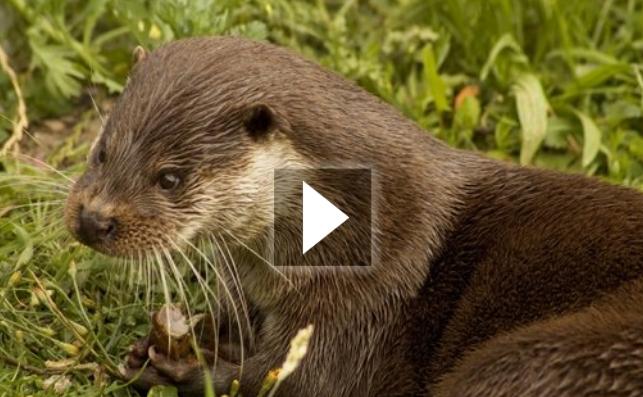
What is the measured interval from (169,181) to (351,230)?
0.38 m

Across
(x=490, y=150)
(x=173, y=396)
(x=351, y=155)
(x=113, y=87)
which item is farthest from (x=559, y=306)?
(x=113, y=87)

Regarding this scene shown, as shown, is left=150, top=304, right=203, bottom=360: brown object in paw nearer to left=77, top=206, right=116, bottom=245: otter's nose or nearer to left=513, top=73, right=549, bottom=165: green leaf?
left=77, top=206, right=116, bottom=245: otter's nose

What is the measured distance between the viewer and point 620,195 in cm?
286

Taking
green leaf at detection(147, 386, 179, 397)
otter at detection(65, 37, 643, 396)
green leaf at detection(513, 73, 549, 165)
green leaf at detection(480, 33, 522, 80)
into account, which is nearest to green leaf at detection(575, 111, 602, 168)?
green leaf at detection(513, 73, 549, 165)

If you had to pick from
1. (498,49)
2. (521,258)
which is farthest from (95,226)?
(498,49)

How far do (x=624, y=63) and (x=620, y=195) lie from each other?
4.18ft

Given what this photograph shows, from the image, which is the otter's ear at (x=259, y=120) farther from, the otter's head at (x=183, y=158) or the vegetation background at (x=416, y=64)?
the vegetation background at (x=416, y=64)

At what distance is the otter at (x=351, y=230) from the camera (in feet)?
8.73

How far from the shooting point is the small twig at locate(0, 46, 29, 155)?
350 cm

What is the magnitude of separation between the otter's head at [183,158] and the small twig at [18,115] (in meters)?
0.79
